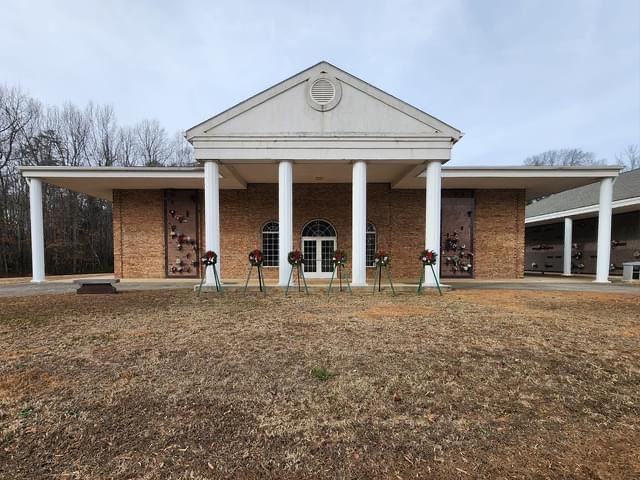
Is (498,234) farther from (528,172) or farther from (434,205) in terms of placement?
(434,205)

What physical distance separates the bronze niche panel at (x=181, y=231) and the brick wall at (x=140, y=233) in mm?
291

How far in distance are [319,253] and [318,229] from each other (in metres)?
1.15

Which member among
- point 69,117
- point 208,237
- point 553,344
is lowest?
point 553,344

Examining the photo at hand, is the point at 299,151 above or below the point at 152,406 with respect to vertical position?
above

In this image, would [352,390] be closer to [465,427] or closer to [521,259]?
[465,427]

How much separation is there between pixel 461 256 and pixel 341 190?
663 centimetres

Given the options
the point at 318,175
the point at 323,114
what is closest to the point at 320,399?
the point at 323,114

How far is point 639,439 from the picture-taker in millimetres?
2242

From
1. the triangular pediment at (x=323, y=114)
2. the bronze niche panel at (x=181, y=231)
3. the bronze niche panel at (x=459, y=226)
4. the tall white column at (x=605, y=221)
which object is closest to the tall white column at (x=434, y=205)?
the triangular pediment at (x=323, y=114)

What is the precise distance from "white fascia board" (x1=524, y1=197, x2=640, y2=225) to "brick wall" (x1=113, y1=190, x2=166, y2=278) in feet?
73.6

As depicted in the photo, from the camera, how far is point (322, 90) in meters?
9.97

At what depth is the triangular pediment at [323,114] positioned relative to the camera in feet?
32.5

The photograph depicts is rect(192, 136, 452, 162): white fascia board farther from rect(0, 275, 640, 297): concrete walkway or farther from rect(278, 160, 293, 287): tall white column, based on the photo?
rect(0, 275, 640, 297): concrete walkway

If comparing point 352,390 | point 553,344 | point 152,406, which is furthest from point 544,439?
point 152,406
